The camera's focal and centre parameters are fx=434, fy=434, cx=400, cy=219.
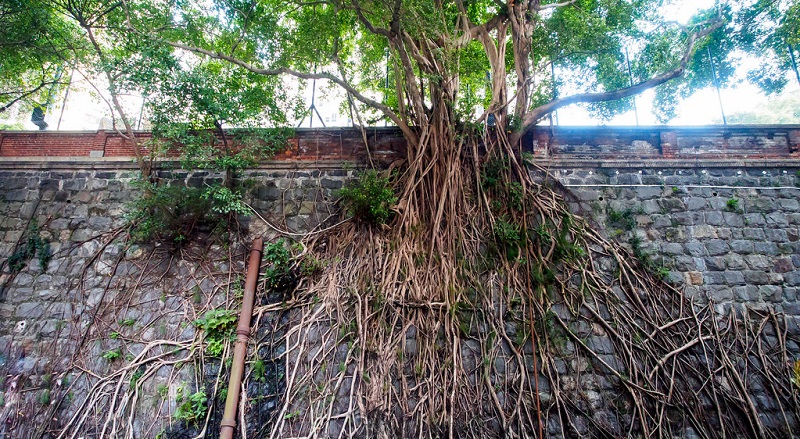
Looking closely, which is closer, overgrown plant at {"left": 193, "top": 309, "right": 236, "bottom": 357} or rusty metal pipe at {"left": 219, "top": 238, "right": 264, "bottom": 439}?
rusty metal pipe at {"left": 219, "top": 238, "right": 264, "bottom": 439}

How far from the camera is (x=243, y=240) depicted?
4.65 metres

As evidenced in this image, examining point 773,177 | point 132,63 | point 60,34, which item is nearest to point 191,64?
point 132,63

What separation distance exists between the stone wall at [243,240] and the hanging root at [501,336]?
0.20 m

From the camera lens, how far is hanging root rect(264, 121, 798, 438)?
3.75m

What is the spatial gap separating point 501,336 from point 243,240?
283 cm

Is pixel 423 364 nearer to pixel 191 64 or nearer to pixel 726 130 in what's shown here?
pixel 191 64

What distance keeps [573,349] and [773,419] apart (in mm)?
1778

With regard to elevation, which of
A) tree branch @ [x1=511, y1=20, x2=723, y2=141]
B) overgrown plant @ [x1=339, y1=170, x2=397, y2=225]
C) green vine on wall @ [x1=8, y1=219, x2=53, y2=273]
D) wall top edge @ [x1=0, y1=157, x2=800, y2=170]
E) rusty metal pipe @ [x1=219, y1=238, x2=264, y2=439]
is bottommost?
rusty metal pipe @ [x1=219, y1=238, x2=264, y2=439]

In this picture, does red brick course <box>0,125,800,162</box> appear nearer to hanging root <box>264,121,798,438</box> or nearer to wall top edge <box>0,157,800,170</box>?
wall top edge <box>0,157,800,170</box>

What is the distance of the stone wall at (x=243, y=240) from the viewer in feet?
13.2

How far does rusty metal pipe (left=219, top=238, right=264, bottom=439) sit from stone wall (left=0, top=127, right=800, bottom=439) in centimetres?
16

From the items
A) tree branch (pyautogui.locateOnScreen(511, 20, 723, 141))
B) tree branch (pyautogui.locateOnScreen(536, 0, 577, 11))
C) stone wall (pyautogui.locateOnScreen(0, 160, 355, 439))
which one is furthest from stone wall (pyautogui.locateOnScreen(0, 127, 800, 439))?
tree branch (pyautogui.locateOnScreen(536, 0, 577, 11))

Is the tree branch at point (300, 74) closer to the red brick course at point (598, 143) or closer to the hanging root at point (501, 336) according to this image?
the red brick course at point (598, 143)

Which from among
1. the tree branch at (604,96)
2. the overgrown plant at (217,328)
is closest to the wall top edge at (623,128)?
the tree branch at (604,96)
